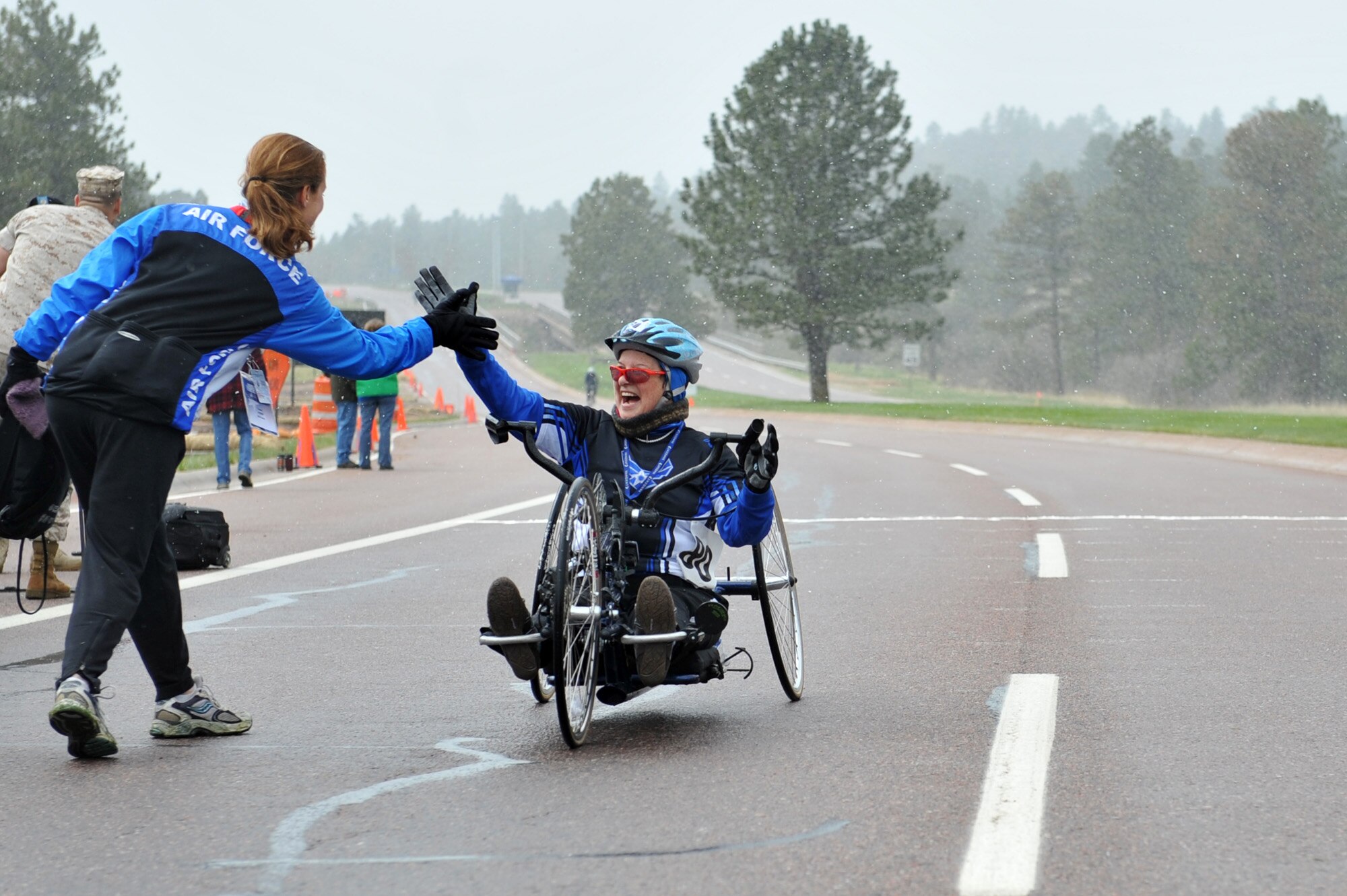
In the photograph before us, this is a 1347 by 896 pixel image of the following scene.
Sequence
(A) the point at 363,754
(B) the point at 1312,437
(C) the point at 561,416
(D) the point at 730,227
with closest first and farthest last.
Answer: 1. (A) the point at 363,754
2. (C) the point at 561,416
3. (B) the point at 1312,437
4. (D) the point at 730,227

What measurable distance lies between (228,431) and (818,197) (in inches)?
1835

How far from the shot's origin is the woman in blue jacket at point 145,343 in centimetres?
530

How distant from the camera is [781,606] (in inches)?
266

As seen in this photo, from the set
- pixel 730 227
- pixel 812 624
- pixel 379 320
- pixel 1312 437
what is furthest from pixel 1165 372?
pixel 812 624

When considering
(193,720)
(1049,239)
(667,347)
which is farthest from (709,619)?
(1049,239)

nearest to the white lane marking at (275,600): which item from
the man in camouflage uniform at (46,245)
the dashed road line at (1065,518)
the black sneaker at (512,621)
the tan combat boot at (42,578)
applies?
the man in camouflage uniform at (46,245)

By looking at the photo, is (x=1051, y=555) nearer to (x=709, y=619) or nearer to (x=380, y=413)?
(x=709, y=619)

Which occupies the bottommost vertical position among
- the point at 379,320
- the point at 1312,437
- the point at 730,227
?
the point at 1312,437

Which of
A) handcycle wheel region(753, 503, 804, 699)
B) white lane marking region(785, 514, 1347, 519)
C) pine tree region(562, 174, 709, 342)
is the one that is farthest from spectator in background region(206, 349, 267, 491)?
pine tree region(562, 174, 709, 342)

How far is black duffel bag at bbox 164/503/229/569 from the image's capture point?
1102 cm

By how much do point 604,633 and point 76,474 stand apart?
68.5 inches

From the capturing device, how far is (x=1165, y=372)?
90.5 metres

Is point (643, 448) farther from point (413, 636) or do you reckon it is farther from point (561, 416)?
point (413, 636)

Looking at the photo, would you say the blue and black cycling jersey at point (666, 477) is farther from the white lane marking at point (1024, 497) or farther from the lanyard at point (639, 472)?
the white lane marking at point (1024, 497)
